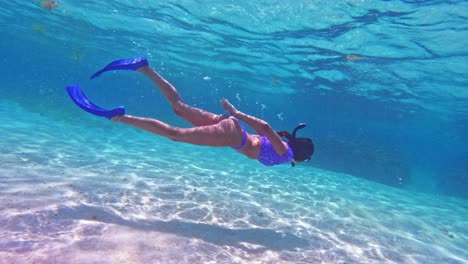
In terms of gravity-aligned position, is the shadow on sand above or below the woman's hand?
below

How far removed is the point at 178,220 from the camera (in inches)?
259

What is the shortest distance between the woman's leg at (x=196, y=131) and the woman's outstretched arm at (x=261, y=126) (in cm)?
21

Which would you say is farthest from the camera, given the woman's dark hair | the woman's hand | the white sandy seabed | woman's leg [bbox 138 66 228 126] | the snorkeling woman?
woman's leg [bbox 138 66 228 126]

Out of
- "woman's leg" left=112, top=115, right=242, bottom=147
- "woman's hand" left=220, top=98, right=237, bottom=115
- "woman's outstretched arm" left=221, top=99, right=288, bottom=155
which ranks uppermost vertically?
"woman's hand" left=220, top=98, right=237, bottom=115

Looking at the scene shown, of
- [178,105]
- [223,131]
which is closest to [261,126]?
[223,131]

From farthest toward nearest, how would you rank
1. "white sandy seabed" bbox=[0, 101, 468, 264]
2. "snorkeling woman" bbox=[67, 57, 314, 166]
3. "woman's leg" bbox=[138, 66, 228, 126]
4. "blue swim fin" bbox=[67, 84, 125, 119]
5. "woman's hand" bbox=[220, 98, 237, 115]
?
"woman's leg" bbox=[138, 66, 228, 126], "woman's hand" bbox=[220, 98, 237, 115], "snorkeling woman" bbox=[67, 57, 314, 166], "blue swim fin" bbox=[67, 84, 125, 119], "white sandy seabed" bbox=[0, 101, 468, 264]

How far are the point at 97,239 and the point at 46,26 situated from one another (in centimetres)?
3700

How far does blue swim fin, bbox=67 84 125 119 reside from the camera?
523 centimetres

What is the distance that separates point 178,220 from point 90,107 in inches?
117

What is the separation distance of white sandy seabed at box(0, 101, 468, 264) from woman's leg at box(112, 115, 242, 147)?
191 cm

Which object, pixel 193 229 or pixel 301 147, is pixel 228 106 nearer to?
pixel 301 147

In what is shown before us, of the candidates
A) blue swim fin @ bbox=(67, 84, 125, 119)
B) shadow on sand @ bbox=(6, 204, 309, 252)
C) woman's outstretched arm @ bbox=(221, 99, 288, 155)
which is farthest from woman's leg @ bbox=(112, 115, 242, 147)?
shadow on sand @ bbox=(6, 204, 309, 252)

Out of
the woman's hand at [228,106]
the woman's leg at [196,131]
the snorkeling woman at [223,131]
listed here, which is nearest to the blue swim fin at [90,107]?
the snorkeling woman at [223,131]

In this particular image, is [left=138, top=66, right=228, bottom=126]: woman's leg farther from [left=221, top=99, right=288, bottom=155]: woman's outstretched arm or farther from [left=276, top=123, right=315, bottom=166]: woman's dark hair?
[left=276, top=123, right=315, bottom=166]: woman's dark hair
